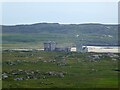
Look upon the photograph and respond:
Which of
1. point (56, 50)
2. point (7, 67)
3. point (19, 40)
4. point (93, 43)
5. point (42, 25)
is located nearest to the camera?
point (7, 67)

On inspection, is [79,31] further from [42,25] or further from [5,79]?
[5,79]

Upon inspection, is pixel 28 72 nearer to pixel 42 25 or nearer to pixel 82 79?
pixel 82 79

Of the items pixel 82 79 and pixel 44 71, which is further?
pixel 44 71

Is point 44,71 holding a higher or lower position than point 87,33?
lower

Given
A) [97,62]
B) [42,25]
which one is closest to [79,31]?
[42,25]

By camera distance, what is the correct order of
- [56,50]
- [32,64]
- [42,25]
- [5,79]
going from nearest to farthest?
[5,79] → [32,64] → [56,50] → [42,25]

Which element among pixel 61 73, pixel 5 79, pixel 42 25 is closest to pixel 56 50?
pixel 61 73
